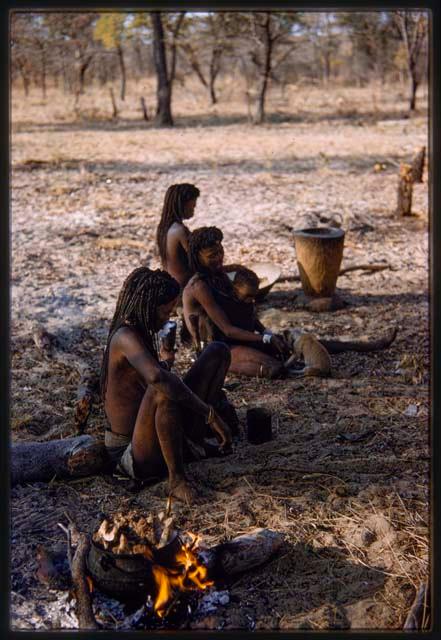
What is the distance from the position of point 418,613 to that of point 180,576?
88 cm

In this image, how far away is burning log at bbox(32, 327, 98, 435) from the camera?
4449mm

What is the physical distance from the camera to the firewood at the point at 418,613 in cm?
286

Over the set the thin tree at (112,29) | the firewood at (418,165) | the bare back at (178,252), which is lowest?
the bare back at (178,252)

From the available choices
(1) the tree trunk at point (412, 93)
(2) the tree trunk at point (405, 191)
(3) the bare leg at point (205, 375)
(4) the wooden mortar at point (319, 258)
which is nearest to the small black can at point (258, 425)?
(3) the bare leg at point (205, 375)

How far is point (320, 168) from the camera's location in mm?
13547

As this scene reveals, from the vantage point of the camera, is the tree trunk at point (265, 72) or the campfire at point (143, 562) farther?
the tree trunk at point (265, 72)

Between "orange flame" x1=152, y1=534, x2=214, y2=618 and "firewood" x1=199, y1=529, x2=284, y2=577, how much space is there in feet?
0.19

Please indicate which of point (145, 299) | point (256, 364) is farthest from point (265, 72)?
point (145, 299)

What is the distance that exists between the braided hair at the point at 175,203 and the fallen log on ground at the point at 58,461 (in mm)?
2648

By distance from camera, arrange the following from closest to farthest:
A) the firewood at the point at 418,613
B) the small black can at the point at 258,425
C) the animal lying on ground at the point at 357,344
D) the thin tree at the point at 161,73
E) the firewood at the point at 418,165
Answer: the firewood at the point at 418,613, the small black can at the point at 258,425, the animal lying on ground at the point at 357,344, the firewood at the point at 418,165, the thin tree at the point at 161,73

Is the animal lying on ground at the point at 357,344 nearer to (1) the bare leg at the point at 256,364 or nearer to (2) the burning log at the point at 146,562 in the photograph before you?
(1) the bare leg at the point at 256,364

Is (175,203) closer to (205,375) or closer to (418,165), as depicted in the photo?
(205,375)

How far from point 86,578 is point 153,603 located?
0.89 feet

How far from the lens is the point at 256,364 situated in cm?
540
